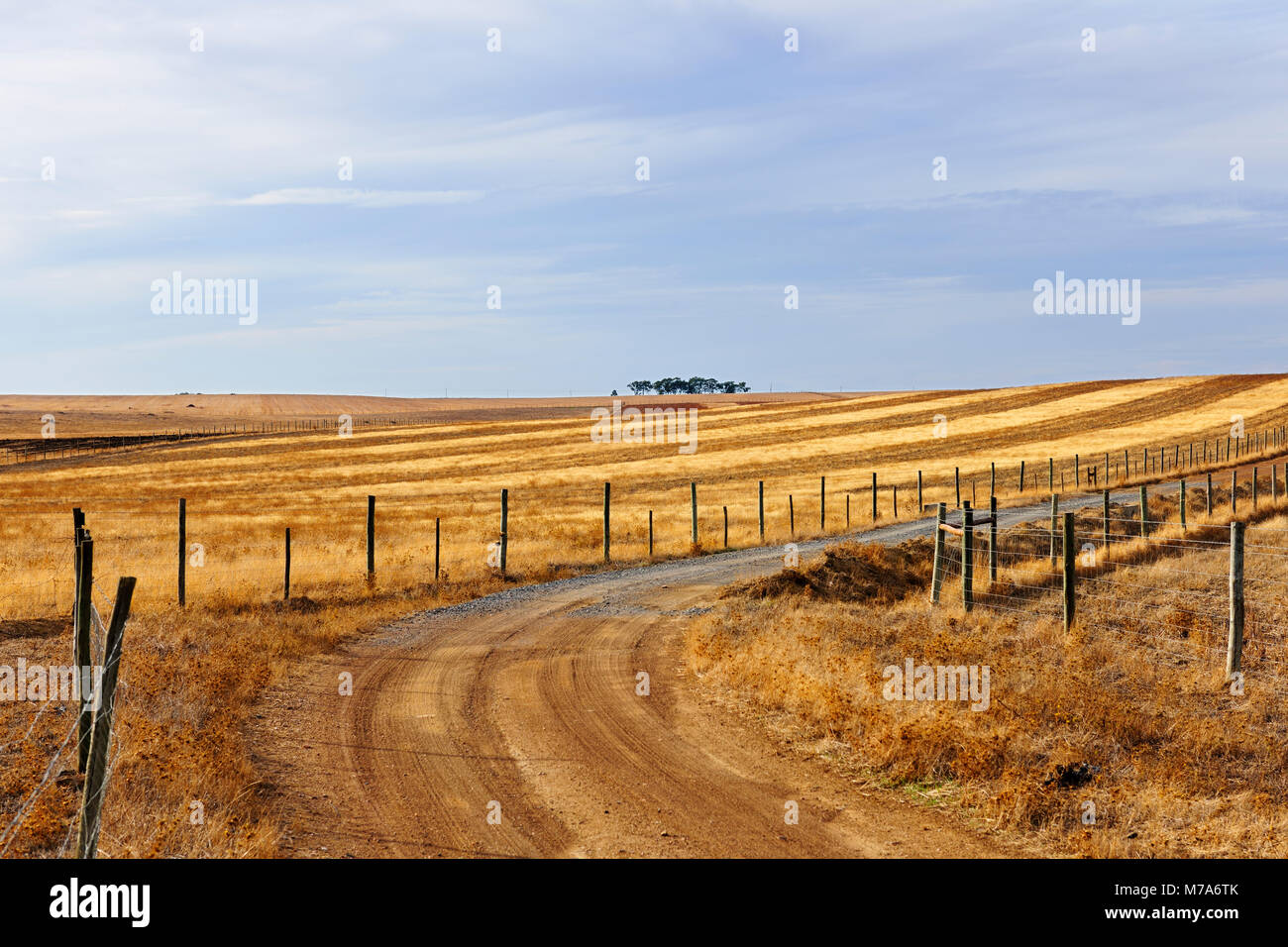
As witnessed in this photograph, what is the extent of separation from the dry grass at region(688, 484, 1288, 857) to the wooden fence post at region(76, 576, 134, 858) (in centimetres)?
622

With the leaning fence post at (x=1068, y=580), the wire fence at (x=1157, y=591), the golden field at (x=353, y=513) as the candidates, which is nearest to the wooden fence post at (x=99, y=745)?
the golden field at (x=353, y=513)

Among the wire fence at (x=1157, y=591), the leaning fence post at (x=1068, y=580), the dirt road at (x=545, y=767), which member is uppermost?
the leaning fence post at (x=1068, y=580)

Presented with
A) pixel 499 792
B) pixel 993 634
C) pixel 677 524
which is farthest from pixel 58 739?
pixel 677 524

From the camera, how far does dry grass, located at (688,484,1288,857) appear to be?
7.68 meters

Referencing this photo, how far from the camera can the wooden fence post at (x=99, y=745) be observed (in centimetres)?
619

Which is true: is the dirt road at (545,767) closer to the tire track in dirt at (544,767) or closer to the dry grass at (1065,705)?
the tire track in dirt at (544,767)

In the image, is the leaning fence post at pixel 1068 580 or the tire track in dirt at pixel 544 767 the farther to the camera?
the leaning fence post at pixel 1068 580

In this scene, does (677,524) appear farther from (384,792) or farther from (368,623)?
(384,792)

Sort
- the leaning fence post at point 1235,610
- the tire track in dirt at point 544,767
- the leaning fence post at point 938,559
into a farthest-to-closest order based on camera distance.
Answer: the leaning fence post at point 938,559
the leaning fence post at point 1235,610
the tire track in dirt at point 544,767

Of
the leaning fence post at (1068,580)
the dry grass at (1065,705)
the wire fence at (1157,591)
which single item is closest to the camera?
the dry grass at (1065,705)

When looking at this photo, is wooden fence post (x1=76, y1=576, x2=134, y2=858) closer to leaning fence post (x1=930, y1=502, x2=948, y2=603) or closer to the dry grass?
the dry grass

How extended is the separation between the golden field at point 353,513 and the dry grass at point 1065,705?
5.63m

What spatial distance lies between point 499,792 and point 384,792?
1.01 meters
